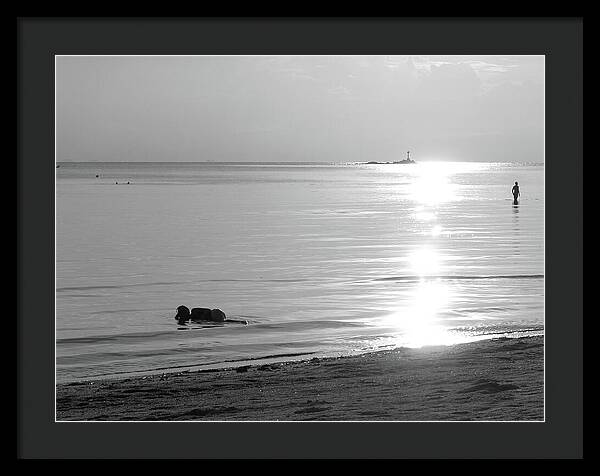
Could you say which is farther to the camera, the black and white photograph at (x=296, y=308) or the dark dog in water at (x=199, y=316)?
the dark dog in water at (x=199, y=316)

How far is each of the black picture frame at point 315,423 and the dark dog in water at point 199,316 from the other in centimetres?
481

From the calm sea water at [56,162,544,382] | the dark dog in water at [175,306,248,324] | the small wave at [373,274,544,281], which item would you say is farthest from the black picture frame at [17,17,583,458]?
the small wave at [373,274,544,281]

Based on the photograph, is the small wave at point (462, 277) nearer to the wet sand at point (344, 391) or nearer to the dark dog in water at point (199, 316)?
the dark dog in water at point (199, 316)

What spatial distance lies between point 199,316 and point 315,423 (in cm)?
495

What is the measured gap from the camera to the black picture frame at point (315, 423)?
278 cm

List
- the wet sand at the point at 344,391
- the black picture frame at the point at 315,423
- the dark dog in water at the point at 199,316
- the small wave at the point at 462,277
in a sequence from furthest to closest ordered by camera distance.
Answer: the small wave at the point at 462,277, the dark dog in water at the point at 199,316, the wet sand at the point at 344,391, the black picture frame at the point at 315,423

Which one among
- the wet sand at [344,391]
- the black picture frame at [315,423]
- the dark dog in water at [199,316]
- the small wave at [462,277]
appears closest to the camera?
the black picture frame at [315,423]

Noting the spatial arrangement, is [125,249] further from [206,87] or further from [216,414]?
[206,87]

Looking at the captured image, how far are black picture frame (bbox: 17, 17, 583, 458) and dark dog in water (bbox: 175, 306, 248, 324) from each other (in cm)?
481

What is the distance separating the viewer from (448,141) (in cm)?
6312

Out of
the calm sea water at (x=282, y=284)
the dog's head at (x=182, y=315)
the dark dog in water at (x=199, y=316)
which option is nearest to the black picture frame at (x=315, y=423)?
the calm sea water at (x=282, y=284)

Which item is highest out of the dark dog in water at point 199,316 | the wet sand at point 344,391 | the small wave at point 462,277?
the small wave at point 462,277

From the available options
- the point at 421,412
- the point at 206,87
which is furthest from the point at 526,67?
the point at 421,412

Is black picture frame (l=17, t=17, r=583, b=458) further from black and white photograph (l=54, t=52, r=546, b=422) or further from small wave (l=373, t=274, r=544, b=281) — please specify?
small wave (l=373, t=274, r=544, b=281)
